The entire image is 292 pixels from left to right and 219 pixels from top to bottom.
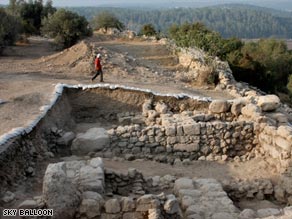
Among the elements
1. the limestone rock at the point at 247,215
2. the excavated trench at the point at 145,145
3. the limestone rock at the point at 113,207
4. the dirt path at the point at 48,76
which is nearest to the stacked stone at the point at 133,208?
the limestone rock at the point at 113,207

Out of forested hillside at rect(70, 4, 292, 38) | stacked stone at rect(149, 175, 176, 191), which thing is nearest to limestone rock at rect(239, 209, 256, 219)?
stacked stone at rect(149, 175, 176, 191)

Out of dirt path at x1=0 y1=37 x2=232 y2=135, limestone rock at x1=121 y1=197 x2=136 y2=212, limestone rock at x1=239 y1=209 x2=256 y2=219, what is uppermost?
dirt path at x1=0 y1=37 x2=232 y2=135

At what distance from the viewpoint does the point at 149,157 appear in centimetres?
1137

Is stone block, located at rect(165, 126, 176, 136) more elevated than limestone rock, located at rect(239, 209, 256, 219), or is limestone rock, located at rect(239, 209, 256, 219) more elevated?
stone block, located at rect(165, 126, 176, 136)

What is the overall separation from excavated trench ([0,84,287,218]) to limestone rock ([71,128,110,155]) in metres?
0.02

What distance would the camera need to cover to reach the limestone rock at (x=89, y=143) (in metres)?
Result: 11.2

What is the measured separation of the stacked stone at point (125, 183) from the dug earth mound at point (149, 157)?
0.02 metres

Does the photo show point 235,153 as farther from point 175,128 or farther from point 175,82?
point 175,82

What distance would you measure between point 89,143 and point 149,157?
1461 millimetres

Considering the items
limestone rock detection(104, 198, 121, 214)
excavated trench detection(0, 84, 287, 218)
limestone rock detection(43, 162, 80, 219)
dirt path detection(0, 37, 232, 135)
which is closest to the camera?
limestone rock detection(43, 162, 80, 219)

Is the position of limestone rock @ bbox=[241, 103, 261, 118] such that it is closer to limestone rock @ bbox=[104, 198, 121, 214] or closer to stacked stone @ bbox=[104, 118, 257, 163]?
stacked stone @ bbox=[104, 118, 257, 163]

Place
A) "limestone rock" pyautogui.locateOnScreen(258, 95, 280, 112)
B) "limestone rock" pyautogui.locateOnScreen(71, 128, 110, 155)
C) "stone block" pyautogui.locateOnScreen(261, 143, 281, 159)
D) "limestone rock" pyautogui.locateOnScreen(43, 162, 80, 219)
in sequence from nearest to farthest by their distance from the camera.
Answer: "limestone rock" pyautogui.locateOnScreen(43, 162, 80, 219) → "stone block" pyautogui.locateOnScreen(261, 143, 281, 159) → "limestone rock" pyautogui.locateOnScreen(71, 128, 110, 155) → "limestone rock" pyautogui.locateOnScreen(258, 95, 280, 112)

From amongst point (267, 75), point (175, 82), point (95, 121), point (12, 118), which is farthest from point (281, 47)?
point (12, 118)

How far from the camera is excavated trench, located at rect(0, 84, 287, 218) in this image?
9.46m
